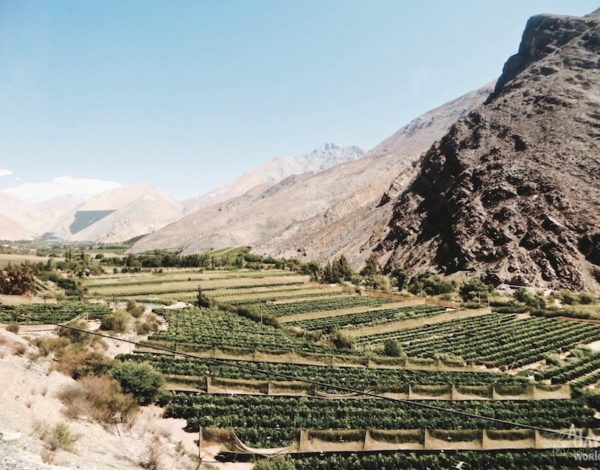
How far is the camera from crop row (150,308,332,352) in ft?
140

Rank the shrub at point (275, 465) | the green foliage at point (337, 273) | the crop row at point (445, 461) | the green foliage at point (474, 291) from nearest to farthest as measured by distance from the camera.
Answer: the shrub at point (275, 465) < the crop row at point (445, 461) < the green foliage at point (474, 291) < the green foliage at point (337, 273)

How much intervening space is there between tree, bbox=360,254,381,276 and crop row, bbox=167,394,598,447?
8848 centimetres

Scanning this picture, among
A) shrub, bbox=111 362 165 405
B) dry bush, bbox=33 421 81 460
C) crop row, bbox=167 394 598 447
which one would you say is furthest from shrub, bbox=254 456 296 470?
shrub, bbox=111 362 165 405

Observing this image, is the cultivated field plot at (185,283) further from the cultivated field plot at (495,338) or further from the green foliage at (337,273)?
the cultivated field plot at (495,338)

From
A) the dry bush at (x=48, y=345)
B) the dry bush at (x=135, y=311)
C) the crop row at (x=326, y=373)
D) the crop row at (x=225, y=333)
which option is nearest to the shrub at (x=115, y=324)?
the crop row at (x=225, y=333)

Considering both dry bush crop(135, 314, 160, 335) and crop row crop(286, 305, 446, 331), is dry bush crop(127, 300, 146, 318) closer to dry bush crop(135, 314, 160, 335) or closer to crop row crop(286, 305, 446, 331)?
dry bush crop(135, 314, 160, 335)

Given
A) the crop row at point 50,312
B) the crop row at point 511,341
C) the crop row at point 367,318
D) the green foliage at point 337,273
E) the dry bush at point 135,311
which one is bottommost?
the crop row at point 511,341

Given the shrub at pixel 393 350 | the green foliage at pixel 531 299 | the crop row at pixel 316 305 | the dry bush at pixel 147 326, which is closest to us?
the shrub at pixel 393 350

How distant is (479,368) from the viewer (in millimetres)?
42281

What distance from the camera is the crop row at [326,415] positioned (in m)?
23.2

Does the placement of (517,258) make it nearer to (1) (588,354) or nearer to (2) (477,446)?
(1) (588,354)

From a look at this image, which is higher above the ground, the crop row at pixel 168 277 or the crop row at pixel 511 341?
the crop row at pixel 168 277

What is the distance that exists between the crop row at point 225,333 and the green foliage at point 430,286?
4554cm

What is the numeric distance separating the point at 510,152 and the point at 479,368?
326 ft
